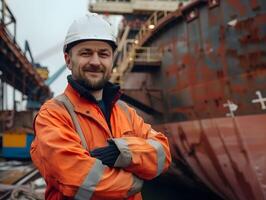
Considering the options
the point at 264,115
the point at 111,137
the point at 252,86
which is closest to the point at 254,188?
the point at 264,115

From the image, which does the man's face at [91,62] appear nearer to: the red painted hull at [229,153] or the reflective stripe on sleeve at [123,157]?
the reflective stripe on sleeve at [123,157]

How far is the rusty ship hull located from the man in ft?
16.6

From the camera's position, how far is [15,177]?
10.4 metres

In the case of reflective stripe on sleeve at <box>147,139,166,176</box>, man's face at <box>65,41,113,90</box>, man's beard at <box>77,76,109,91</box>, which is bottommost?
reflective stripe on sleeve at <box>147,139,166,176</box>

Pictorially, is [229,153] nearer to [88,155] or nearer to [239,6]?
[239,6]

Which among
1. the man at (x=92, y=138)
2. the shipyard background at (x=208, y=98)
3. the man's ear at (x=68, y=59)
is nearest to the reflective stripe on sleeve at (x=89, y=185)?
the man at (x=92, y=138)

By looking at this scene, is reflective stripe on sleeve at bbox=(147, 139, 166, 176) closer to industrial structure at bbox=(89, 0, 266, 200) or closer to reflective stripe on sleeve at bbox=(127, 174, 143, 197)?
reflective stripe on sleeve at bbox=(127, 174, 143, 197)

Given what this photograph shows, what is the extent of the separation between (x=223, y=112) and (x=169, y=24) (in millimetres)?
3809

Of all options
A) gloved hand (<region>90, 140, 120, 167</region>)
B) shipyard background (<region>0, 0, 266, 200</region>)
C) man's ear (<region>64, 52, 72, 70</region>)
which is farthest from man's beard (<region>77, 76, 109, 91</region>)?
shipyard background (<region>0, 0, 266, 200</region>)

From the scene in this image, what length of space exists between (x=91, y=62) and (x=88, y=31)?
17cm

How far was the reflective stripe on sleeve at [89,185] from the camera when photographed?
1.62 meters

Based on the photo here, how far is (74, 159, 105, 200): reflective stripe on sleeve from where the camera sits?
5.32ft

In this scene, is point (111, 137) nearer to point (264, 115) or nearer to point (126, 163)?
point (126, 163)

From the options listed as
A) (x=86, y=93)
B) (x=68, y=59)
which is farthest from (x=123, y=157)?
(x=68, y=59)
